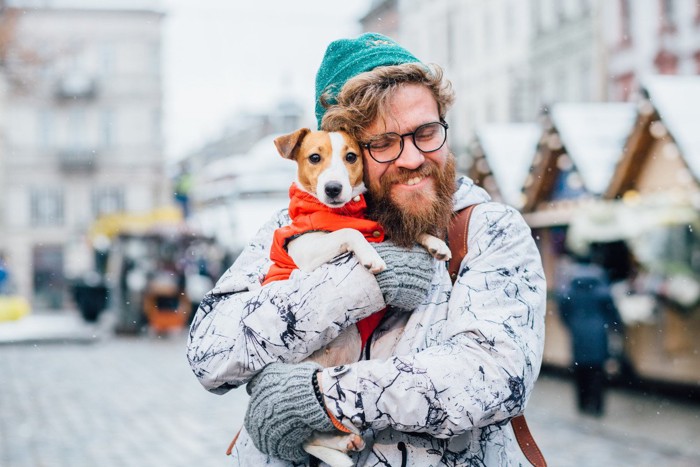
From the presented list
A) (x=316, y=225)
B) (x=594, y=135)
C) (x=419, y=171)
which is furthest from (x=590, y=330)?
(x=419, y=171)

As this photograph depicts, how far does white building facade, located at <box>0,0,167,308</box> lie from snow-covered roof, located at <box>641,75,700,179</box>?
25.6 m

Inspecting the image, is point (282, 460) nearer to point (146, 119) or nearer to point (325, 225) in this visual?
point (325, 225)

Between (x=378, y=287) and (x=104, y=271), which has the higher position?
(x=378, y=287)

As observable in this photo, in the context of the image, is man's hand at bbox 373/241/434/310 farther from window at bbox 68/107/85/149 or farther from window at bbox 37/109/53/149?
window at bbox 37/109/53/149

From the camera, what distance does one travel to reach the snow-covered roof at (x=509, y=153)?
42.7 feet

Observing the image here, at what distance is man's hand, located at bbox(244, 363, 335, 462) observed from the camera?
2119 mm

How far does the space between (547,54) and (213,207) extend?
1253 cm

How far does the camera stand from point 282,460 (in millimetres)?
2275

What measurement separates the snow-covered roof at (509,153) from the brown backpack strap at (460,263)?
1058cm

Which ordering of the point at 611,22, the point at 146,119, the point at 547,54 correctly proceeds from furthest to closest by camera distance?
the point at 146,119 → the point at 547,54 → the point at 611,22

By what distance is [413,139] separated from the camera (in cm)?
228

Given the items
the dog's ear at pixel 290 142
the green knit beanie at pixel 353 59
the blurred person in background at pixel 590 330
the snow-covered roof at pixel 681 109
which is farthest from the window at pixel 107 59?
the green knit beanie at pixel 353 59

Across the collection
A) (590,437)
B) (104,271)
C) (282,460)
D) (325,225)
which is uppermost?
(325,225)

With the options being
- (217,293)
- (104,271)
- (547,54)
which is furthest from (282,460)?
(104,271)
